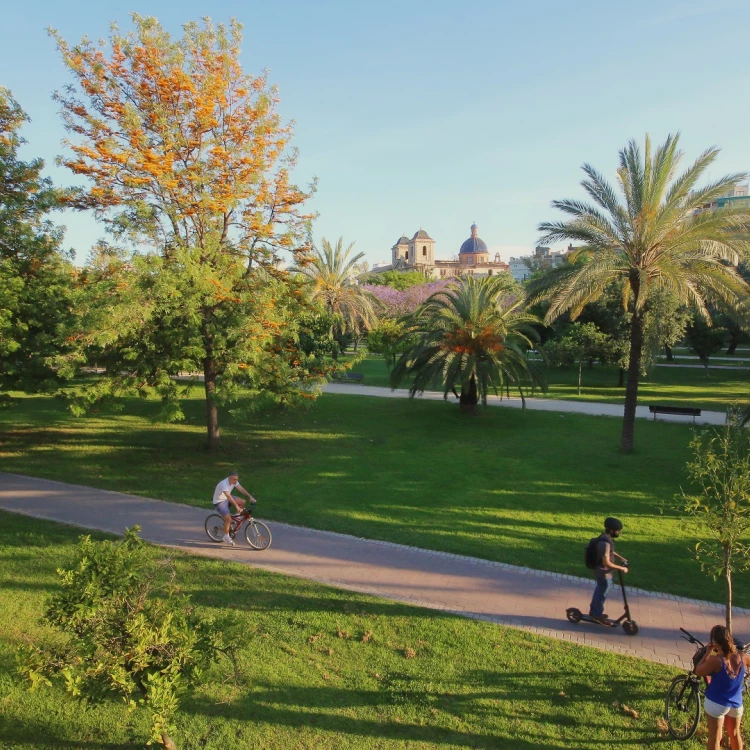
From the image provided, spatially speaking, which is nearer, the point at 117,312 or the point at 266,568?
the point at 266,568

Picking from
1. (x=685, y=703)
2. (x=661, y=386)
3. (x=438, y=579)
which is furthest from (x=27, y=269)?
(x=661, y=386)

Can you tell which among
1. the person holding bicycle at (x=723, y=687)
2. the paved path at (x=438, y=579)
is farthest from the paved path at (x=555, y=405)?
the person holding bicycle at (x=723, y=687)

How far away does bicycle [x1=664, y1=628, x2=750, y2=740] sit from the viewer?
4.95 meters

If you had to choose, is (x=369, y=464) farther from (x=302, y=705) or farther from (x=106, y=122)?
(x=106, y=122)

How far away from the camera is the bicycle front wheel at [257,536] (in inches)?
344

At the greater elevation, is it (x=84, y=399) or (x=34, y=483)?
(x=84, y=399)

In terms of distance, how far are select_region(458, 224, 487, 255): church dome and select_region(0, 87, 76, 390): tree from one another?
136657 millimetres

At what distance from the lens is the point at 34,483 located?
12.1 meters

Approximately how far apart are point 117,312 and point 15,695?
23.3 ft

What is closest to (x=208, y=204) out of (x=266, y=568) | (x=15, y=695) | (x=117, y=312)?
(x=117, y=312)

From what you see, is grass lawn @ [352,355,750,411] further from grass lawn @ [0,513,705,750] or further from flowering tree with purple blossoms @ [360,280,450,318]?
grass lawn @ [0,513,705,750]

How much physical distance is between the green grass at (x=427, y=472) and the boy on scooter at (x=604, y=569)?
147 centimetres

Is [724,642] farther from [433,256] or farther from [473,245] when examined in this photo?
[473,245]

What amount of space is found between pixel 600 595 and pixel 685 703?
1.52 m
